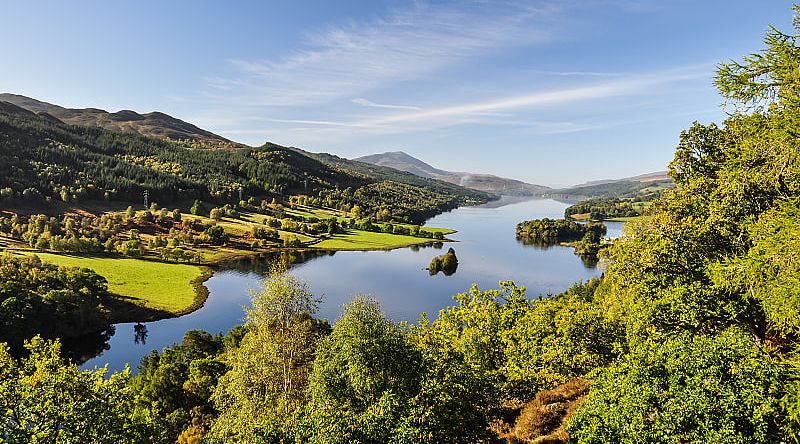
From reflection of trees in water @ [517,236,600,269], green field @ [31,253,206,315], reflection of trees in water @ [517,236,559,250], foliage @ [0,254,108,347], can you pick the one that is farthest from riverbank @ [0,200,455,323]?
reflection of trees in water @ [517,236,600,269]

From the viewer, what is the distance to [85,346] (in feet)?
204

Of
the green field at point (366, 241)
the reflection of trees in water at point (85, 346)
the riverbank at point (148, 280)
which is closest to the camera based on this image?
the reflection of trees in water at point (85, 346)

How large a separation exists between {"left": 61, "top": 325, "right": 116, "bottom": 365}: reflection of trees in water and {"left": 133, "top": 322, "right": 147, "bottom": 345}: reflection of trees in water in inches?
130

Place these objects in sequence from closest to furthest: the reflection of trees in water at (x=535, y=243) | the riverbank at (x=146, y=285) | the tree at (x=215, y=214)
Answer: the riverbank at (x=146, y=285), the reflection of trees in water at (x=535, y=243), the tree at (x=215, y=214)

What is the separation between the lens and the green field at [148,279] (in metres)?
79.9

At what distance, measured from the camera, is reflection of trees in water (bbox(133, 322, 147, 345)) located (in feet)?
212

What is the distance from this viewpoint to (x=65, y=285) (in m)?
69.5

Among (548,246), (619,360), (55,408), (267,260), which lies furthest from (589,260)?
(55,408)

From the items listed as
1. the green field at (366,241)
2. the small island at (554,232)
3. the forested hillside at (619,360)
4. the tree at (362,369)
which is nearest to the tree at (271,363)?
the forested hillside at (619,360)

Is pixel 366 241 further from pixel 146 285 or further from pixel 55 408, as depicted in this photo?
pixel 55 408

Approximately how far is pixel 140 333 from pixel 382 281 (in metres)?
52.7

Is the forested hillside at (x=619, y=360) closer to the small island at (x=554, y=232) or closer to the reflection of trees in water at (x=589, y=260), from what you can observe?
the reflection of trees in water at (x=589, y=260)

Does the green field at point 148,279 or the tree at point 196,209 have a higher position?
the tree at point 196,209

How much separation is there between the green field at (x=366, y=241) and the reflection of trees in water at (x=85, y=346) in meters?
82.2
